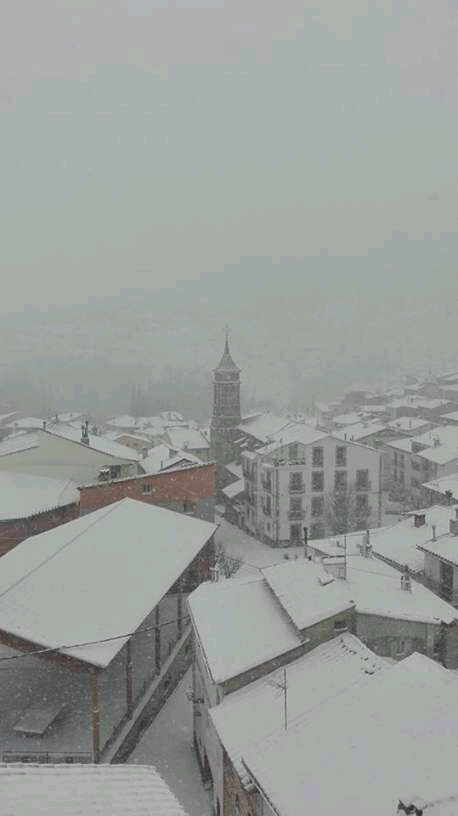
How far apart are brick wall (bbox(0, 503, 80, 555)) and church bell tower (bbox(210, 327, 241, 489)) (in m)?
27.5

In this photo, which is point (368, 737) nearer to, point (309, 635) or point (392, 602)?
point (309, 635)

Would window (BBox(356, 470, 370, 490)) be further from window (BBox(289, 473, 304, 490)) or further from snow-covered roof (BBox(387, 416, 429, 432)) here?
snow-covered roof (BBox(387, 416, 429, 432))

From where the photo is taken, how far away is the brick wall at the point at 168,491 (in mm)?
32406

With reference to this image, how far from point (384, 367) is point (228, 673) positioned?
153592mm

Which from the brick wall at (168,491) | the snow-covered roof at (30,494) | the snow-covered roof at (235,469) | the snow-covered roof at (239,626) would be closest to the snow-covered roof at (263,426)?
the snow-covered roof at (235,469)

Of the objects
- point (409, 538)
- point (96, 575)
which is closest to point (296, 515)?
point (409, 538)

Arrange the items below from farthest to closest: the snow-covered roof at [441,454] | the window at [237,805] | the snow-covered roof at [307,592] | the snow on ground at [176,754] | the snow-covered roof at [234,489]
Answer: the snow-covered roof at [441,454]
the snow-covered roof at [234,489]
the snow on ground at [176,754]
the snow-covered roof at [307,592]
the window at [237,805]

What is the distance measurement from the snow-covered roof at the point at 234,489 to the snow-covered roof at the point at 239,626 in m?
28.8

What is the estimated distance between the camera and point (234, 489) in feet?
164

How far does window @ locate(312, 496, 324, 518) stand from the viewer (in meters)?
44.9

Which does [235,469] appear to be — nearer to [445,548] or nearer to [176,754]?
[445,548]

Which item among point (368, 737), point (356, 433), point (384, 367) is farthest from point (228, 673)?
point (384, 367)

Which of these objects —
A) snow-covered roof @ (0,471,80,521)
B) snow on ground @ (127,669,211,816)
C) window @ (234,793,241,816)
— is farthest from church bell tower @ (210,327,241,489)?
window @ (234,793,241,816)

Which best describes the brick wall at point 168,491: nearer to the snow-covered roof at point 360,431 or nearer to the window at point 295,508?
the window at point 295,508
